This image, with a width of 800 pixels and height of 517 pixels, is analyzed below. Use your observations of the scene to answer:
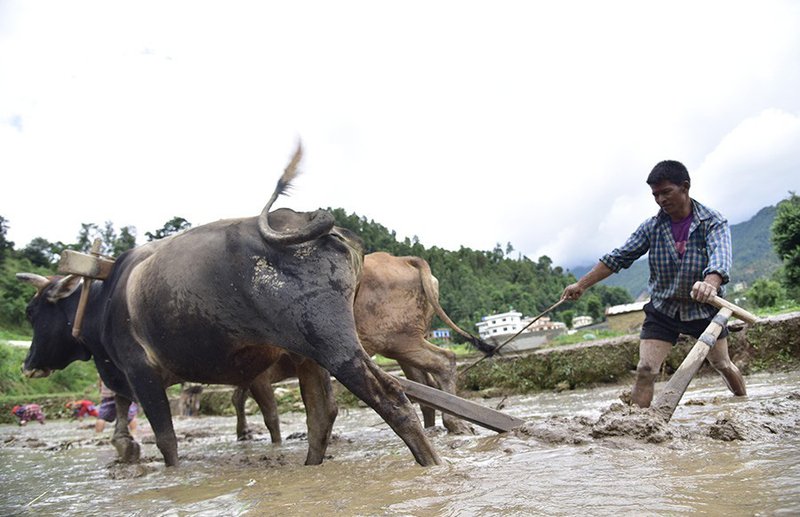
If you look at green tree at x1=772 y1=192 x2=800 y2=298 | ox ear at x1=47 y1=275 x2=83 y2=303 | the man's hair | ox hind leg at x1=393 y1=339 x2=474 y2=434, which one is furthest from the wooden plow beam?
green tree at x1=772 y1=192 x2=800 y2=298

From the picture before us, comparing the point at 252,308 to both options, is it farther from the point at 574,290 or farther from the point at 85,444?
the point at 85,444

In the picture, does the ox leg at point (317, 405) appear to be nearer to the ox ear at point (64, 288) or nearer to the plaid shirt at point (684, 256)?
the plaid shirt at point (684, 256)

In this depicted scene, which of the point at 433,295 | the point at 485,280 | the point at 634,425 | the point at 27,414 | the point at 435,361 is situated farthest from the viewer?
the point at 485,280

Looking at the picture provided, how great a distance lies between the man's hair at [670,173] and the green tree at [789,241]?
20.3 m

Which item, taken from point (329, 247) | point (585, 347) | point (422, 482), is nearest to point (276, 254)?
point (329, 247)

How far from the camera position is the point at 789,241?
22.0m

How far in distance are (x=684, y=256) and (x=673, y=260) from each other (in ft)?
0.31

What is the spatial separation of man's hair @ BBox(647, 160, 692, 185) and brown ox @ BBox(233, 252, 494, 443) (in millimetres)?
2285

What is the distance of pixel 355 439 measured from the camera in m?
6.21

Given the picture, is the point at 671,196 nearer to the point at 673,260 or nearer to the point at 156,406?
the point at 673,260

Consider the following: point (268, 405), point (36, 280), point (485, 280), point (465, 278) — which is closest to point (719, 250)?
point (268, 405)

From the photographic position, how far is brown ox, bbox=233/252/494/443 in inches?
224

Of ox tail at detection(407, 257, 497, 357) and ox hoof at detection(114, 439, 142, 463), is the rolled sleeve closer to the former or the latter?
ox tail at detection(407, 257, 497, 357)

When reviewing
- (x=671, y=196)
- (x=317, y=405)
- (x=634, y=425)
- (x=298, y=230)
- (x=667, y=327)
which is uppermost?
(x=671, y=196)
